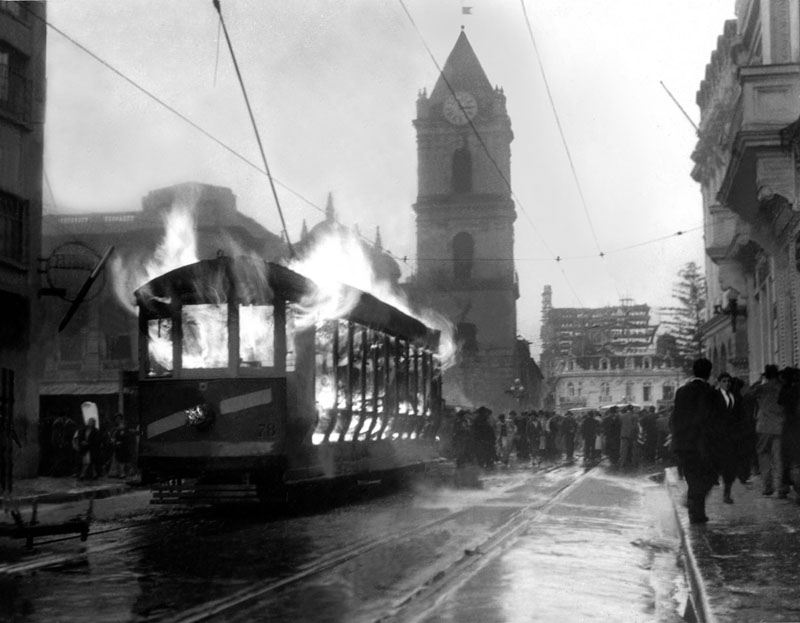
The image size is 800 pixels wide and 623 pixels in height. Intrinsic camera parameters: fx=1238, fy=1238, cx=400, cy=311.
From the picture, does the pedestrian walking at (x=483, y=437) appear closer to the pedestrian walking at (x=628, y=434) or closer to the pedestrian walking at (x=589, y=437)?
the pedestrian walking at (x=628, y=434)

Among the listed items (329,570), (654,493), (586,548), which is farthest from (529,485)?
(329,570)

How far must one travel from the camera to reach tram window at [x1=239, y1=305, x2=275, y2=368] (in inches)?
593

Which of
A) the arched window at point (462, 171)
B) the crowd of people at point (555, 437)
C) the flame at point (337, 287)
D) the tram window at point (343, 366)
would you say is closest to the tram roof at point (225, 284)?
the flame at point (337, 287)

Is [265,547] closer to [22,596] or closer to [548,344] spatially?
[22,596]

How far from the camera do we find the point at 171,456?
49.0 feet

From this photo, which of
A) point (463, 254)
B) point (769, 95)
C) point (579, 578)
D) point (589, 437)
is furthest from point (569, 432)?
point (463, 254)

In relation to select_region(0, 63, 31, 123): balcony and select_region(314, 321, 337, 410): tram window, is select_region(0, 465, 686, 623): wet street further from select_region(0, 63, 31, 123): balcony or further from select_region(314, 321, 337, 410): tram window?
select_region(0, 63, 31, 123): balcony

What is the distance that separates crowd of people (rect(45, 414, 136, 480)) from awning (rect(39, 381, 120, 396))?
12.0 m

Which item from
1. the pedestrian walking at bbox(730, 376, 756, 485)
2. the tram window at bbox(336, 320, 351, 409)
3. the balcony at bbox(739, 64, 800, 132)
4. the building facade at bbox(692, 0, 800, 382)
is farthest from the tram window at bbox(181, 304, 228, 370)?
the balcony at bbox(739, 64, 800, 132)

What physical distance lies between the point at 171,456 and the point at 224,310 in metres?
1.89

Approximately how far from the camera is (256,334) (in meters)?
15.1

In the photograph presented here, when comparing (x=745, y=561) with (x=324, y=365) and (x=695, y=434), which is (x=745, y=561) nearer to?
(x=695, y=434)

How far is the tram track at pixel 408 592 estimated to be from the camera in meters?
7.60

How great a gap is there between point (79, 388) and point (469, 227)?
1635 inches
